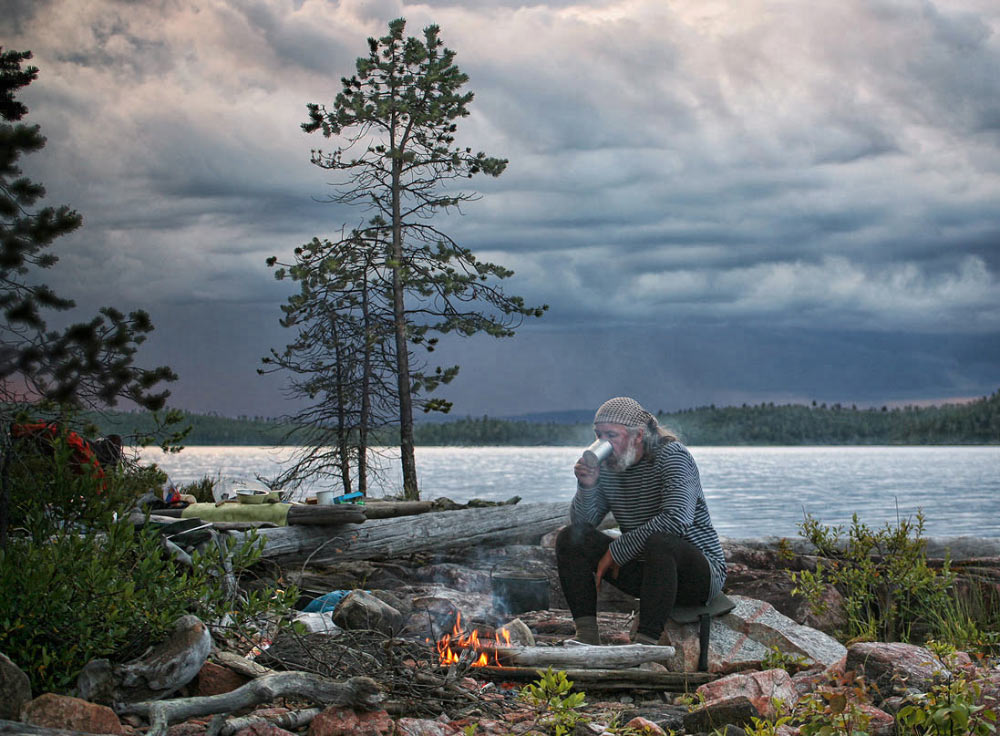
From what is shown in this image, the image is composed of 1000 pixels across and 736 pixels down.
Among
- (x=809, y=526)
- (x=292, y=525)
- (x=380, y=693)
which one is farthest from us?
(x=292, y=525)

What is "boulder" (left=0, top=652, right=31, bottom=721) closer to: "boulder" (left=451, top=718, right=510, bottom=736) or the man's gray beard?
"boulder" (left=451, top=718, right=510, bottom=736)

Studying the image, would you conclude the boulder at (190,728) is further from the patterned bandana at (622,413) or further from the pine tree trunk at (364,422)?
the pine tree trunk at (364,422)

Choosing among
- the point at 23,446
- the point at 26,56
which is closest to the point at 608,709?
the point at 23,446

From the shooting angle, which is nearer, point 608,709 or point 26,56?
point 608,709

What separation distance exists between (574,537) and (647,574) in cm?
53

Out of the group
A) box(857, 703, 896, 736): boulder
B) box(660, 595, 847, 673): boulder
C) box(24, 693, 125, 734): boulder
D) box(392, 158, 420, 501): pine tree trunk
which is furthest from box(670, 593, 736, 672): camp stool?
box(392, 158, 420, 501): pine tree trunk

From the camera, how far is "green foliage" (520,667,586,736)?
3.53 m

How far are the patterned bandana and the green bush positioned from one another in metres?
2.08

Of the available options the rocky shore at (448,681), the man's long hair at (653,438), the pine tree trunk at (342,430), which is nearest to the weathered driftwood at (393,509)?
the rocky shore at (448,681)

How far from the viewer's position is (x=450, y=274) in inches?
563

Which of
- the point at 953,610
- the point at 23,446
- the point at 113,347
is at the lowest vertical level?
the point at 953,610

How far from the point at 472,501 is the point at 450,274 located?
17.2 ft

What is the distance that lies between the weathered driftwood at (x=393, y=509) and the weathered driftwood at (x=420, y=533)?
13 centimetres

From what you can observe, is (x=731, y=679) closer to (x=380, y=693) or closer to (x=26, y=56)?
(x=380, y=693)
